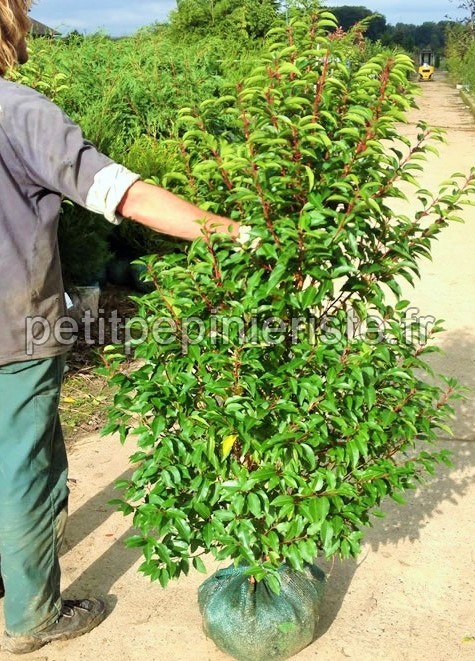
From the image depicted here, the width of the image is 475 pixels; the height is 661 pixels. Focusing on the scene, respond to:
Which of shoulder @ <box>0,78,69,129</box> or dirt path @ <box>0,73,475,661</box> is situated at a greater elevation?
shoulder @ <box>0,78,69,129</box>

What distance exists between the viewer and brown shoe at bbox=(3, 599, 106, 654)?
2938mm

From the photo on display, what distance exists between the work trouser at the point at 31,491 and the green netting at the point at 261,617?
23.3 inches

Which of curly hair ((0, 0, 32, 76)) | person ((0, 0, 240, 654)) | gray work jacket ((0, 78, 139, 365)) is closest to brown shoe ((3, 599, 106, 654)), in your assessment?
person ((0, 0, 240, 654))

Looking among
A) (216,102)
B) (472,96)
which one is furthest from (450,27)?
(216,102)

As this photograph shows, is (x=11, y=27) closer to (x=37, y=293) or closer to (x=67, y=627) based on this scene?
(x=37, y=293)

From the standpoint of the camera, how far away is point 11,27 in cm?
232

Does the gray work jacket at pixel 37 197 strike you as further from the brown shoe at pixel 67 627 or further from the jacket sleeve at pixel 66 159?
the brown shoe at pixel 67 627

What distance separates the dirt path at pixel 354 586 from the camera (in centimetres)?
299

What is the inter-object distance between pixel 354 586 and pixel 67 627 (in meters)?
1.16

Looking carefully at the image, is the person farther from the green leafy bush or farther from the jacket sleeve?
the green leafy bush

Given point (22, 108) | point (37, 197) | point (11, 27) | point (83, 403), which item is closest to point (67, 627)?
point (37, 197)

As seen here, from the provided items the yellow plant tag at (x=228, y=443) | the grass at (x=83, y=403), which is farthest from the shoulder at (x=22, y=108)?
the grass at (x=83, y=403)

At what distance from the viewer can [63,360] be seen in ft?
9.09

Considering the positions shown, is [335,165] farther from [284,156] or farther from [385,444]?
[385,444]
